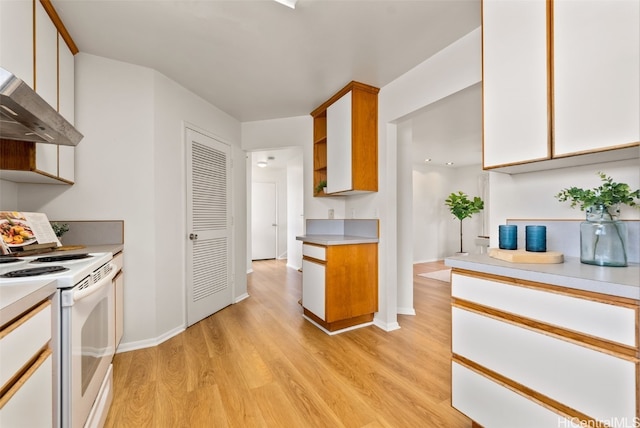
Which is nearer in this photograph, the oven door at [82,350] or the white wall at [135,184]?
the oven door at [82,350]

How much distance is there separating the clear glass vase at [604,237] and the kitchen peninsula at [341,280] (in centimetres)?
164

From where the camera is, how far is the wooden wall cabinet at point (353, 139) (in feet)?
8.54

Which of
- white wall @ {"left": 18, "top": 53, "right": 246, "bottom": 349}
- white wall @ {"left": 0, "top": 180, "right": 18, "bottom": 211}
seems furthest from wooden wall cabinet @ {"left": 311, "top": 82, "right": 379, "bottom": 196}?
white wall @ {"left": 0, "top": 180, "right": 18, "bottom": 211}

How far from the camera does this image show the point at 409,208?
3.16 m

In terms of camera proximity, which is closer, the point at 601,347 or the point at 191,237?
the point at 601,347

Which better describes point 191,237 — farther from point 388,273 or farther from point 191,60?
point 388,273

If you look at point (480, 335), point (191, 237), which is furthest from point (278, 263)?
point (480, 335)

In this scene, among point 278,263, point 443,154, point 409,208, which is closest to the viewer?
point 409,208

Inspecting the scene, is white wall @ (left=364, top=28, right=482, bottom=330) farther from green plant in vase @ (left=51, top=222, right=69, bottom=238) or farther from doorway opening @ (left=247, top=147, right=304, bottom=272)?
doorway opening @ (left=247, top=147, right=304, bottom=272)

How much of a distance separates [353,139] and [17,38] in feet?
7.42

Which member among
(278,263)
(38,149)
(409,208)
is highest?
(38,149)

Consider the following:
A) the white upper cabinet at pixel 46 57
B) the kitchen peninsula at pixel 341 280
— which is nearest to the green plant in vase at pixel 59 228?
the white upper cabinet at pixel 46 57

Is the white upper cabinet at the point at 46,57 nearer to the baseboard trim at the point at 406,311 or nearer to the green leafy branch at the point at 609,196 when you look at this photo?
the green leafy branch at the point at 609,196

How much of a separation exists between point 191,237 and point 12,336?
6.75ft
